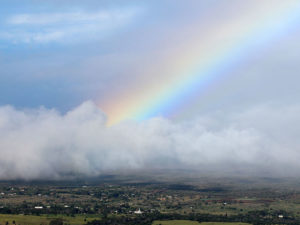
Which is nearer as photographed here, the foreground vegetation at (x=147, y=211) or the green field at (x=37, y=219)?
the green field at (x=37, y=219)

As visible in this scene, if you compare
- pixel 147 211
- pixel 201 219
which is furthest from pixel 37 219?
pixel 201 219

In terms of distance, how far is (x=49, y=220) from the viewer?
13612 centimetres

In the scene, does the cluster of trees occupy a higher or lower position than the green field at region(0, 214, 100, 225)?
lower

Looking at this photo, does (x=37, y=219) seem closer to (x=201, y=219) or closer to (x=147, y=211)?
(x=147, y=211)

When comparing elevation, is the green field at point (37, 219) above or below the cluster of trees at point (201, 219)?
above

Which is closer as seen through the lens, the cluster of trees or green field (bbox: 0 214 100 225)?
green field (bbox: 0 214 100 225)

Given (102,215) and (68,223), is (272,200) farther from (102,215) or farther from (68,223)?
(68,223)

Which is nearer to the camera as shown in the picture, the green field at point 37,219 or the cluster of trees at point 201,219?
the green field at point 37,219

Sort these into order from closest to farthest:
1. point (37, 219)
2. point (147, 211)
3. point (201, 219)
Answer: point (37, 219) < point (201, 219) < point (147, 211)

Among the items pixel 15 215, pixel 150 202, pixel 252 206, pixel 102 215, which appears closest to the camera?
pixel 15 215

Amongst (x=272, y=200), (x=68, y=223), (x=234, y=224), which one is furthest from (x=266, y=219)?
(x=68, y=223)

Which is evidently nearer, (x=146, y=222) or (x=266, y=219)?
(x=146, y=222)

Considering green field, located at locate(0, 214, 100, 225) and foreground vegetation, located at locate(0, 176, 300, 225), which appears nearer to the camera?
green field, located at locate(0, 214, 100, 225)

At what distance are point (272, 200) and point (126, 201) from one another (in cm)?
6283
